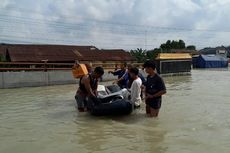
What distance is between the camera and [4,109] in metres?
12.7

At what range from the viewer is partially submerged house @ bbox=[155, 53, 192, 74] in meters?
32.3

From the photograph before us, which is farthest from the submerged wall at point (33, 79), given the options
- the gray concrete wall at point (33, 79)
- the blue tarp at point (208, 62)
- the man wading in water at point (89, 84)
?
the blue tarp at point (208, 62)

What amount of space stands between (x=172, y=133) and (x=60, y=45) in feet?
149

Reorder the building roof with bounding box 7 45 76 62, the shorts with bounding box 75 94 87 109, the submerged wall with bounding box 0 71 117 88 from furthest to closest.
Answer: the building roof with bounding box 7 45 76 62 → the submerged wall with bounding box 0 71 117 88 → the shorts with bounding box 75 94 87 109

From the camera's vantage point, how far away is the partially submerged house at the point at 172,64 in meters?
32.3

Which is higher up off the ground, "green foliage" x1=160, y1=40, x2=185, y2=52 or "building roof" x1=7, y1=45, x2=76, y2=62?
"green foliage" x1=160, y1=40, x2=185, y2=52

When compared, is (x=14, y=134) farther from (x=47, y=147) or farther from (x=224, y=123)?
(x=224, y=123)

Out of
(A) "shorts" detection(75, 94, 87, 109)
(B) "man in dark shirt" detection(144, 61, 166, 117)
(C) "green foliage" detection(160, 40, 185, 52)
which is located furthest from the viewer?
(C) "green foliage" detection(160, 40, 185, 52)

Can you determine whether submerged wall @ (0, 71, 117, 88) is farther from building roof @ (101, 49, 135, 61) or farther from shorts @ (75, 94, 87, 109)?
building roof @ (101, 49, 135, 61)

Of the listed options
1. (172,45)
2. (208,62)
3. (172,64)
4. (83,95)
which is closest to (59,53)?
(172,64)

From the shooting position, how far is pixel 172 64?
110 feet

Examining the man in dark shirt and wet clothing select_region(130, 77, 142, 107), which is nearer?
the man in dark shirt

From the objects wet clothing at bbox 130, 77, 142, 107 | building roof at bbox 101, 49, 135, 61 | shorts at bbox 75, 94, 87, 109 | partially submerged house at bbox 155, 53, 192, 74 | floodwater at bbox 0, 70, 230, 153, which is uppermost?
building roof at bbox 101, 49, 135, 61

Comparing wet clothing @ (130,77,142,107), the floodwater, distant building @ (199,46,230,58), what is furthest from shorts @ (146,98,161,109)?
distant building @ (199,46,230,58)
